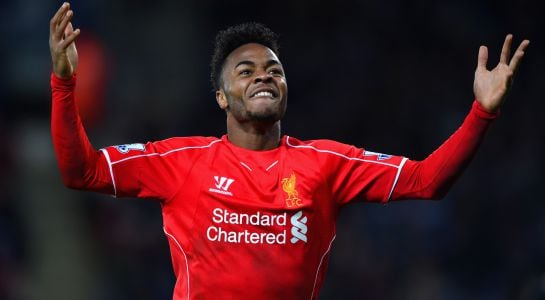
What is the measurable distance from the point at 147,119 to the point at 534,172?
3.96m

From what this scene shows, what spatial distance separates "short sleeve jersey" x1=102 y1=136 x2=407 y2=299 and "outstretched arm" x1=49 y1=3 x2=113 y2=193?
0.22 m

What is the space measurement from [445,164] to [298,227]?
765mm

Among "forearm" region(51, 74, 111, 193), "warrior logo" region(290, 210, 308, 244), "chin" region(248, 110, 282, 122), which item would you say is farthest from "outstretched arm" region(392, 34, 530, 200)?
"forearm" region(51, 74, 111, 193)

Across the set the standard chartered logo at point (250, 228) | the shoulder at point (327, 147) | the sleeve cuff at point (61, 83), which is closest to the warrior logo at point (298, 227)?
the standard chartered logo at point (250, 228)

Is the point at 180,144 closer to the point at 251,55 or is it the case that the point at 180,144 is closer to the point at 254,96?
the point at 254,96

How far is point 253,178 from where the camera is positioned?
187 inches

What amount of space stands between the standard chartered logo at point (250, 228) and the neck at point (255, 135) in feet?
1.66

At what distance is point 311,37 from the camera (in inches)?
427

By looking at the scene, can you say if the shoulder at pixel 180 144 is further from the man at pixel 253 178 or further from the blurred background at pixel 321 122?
the blurred background at pixel 321 122

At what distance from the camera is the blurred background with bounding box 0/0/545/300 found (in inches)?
349

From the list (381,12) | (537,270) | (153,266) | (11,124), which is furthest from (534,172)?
(11,124)

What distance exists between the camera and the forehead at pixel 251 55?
5.06m

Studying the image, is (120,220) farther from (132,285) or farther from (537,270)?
(537,270)

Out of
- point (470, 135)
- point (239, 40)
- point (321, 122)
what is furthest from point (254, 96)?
point (321, 122)
